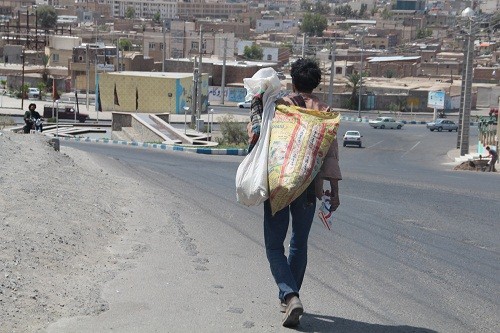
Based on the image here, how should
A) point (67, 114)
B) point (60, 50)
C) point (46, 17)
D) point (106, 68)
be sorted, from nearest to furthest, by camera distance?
point (67, 114) → point (106, 68) → point (60, 50) → point (46, 17)

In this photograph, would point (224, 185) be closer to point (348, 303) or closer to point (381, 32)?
point (348, 303)

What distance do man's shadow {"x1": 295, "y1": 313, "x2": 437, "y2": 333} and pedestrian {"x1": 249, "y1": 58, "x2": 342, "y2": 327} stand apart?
0.51 ft

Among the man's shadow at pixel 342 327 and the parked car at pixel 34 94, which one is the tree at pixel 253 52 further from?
the man's shadow at pixel 342 327

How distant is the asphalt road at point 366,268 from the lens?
589cm

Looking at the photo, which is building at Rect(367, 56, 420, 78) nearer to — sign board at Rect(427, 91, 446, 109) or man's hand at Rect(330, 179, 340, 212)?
Result: sign board at Rect(427, 91, 446, 109)

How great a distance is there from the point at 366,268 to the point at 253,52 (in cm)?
10798

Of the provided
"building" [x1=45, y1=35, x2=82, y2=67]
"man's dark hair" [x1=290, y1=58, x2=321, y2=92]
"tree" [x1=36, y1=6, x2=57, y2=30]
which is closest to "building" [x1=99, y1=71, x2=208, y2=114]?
"building" [x1=45, y1=35, x2=82, y2=67]

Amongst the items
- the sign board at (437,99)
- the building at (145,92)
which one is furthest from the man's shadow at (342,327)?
the sign board at (437,99)

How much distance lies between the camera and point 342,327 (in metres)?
5.80

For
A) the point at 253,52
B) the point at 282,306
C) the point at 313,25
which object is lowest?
the point at 253,52

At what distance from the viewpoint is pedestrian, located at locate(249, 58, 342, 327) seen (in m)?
5.94

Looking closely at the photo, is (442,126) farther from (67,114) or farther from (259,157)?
(259,157)

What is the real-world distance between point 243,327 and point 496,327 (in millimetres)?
1445

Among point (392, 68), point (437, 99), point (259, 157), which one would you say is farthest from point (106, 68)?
point (259, 157)
